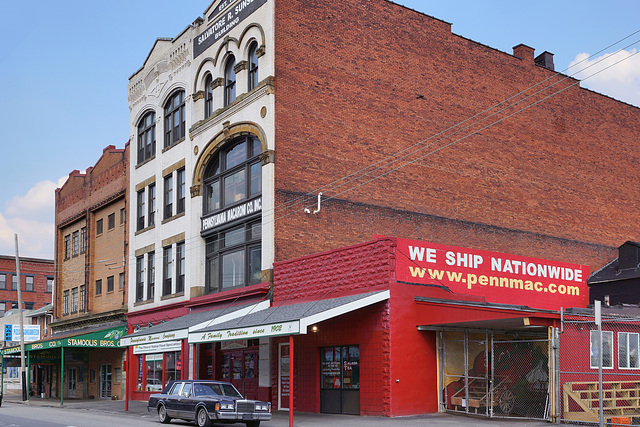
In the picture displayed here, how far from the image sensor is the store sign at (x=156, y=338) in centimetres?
2784

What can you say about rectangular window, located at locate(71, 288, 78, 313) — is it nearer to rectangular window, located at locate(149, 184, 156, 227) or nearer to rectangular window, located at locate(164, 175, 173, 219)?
rectangular window, located at locate(149, 184, 156, 227)

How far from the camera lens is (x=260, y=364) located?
97.7ft

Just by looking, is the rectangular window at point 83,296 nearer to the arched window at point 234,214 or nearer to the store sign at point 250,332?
the arched window at point 234,214

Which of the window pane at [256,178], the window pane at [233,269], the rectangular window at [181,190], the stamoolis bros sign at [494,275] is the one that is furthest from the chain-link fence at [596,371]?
the rectangular window at [181,190]

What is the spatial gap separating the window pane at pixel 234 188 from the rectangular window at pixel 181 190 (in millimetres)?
3965

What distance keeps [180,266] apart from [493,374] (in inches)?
729

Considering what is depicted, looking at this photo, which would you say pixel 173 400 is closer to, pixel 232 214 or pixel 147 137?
pixel 232 214

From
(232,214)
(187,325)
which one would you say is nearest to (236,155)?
(232,214)

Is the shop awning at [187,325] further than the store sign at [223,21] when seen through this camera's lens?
No

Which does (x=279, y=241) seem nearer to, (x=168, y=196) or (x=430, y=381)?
(x=430, y=381)

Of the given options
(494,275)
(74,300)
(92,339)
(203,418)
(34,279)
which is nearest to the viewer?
(203,418)

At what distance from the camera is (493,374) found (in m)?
22.8

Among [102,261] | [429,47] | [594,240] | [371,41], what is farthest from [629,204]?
[102,261]

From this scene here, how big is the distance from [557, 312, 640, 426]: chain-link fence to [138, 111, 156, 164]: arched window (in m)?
25.3
